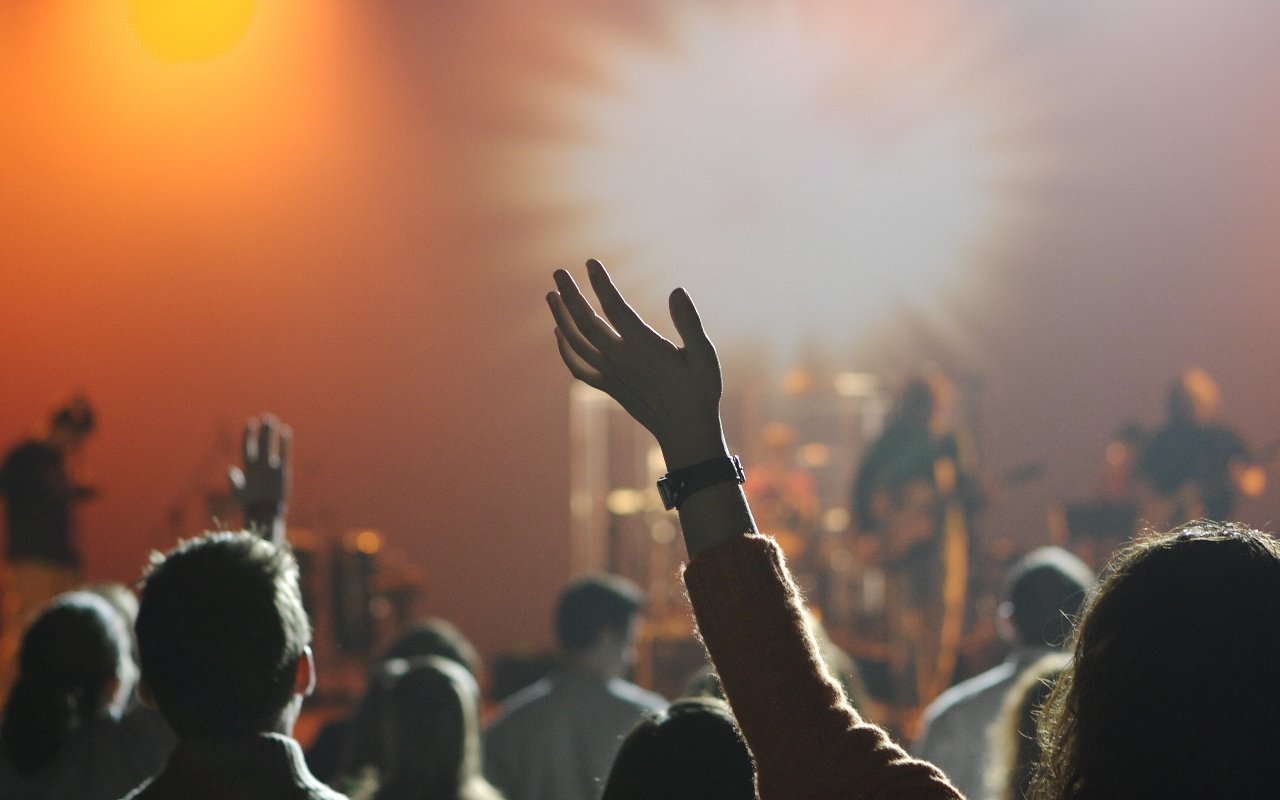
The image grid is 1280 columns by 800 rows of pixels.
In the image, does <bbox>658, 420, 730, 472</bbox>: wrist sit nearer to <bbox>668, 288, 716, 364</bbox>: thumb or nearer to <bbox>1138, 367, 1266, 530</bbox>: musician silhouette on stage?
<bbox>668, 288, 716, 364</bbox>: thumb

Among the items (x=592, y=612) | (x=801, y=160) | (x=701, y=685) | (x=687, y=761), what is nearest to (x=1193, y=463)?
(x=801, y=160)

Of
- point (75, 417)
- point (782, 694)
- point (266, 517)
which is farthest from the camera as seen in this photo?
point (75, 417)

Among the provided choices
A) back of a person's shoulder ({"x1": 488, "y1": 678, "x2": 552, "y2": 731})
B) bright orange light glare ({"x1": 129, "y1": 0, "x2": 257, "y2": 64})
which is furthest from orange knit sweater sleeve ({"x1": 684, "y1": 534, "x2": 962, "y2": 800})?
bright orange light glare ({"x1": 129, "y1": 0, "x2": 257, "y2": 64})

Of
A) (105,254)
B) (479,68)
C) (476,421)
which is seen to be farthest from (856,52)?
(105,254)

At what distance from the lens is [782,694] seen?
1.09 m

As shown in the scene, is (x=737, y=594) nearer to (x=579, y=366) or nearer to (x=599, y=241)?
(x=579, y=366)

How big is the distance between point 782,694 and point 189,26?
9.87 meters

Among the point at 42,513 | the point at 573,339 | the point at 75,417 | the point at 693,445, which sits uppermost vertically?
the point at 75,417

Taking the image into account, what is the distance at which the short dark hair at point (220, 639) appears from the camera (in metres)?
1.62

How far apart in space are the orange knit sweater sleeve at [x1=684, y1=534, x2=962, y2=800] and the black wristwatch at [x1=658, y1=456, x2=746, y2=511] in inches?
2.2

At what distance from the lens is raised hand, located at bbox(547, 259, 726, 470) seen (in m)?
1.17

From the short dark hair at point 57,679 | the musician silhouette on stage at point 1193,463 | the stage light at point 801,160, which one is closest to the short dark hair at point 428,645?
the short dark hair at point 57,679

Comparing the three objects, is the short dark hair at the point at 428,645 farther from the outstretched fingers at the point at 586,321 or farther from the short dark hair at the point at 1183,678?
the short dark hair at the point at 1183,678

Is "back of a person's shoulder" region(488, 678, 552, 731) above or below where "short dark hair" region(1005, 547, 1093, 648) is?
below
